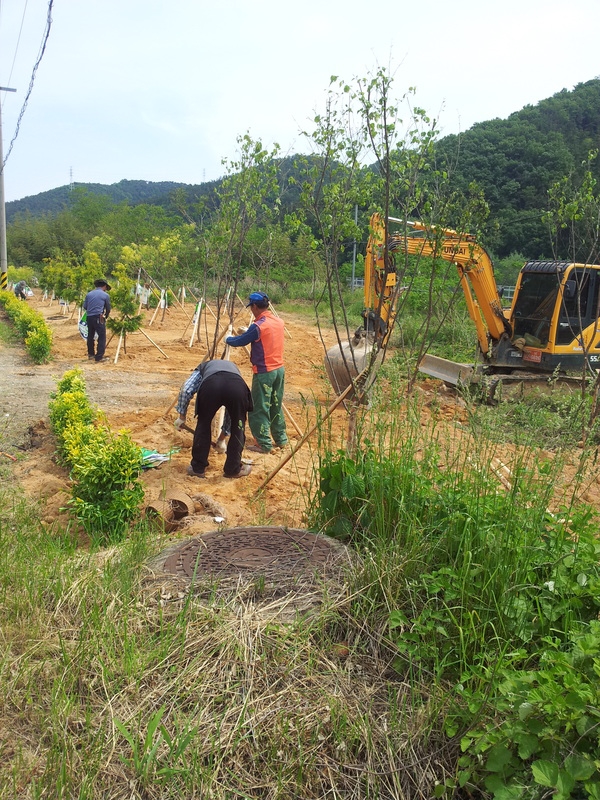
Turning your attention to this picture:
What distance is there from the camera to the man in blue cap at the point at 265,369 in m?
6.91

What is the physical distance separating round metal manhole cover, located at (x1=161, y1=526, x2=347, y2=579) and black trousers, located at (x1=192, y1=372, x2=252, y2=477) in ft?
7.52

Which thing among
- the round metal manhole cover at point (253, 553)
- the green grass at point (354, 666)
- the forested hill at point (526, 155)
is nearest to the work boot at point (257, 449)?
the round metal manhole cover at point (253, 553)

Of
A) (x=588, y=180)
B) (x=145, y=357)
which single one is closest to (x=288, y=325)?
(x=145, y=357)

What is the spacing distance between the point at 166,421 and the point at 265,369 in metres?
1.94

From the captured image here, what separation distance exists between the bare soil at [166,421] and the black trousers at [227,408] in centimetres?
21

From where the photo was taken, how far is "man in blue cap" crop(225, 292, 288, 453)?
691cm

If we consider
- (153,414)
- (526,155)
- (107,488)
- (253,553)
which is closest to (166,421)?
(153,414)

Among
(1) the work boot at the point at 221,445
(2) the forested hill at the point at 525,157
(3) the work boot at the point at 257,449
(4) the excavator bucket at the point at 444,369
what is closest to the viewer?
(1) the work boot at the point at 221,445

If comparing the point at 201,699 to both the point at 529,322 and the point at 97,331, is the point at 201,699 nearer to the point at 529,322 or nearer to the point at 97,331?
the point at 529,322

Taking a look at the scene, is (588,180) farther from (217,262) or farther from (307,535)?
(217,262)

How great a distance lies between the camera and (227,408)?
6234 millimetres

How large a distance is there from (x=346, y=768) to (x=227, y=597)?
97 centimetres

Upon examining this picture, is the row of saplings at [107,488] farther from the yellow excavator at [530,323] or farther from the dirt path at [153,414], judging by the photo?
the yellow excavator at [530,323]

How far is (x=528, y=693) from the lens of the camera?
2055 millimetres
